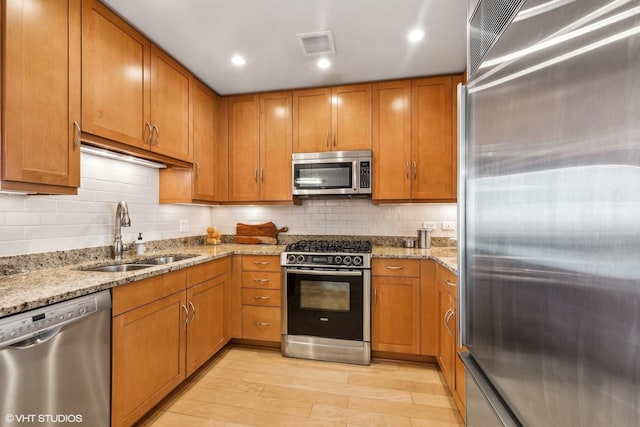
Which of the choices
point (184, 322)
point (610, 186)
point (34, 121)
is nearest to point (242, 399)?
point (184, 322)

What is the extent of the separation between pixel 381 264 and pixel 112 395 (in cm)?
200

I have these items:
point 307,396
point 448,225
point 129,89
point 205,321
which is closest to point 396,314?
point 307,396

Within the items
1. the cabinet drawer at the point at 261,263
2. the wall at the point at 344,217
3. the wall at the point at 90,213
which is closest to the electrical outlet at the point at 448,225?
the wall at the point at 344,217

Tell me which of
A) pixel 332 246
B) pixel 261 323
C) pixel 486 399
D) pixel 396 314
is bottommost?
pixel 261 323

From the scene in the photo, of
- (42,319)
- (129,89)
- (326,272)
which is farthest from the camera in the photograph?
(326,272)

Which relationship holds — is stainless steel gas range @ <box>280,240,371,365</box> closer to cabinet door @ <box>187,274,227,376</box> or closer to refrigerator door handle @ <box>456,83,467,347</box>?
cabinet door @ <box>187,274,227,376</box>

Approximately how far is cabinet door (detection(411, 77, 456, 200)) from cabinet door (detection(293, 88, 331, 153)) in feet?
2.74

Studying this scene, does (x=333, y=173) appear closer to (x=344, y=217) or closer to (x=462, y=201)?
(x=344, y=217)

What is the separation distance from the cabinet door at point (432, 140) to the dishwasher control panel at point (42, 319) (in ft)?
8.46

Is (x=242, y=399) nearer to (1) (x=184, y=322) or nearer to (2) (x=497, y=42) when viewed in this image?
(1) (x=184, y=322)

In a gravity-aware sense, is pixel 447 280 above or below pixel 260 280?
above

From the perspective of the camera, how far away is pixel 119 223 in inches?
90.0

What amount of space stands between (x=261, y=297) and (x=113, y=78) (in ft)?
6.65

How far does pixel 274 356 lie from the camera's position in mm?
2770
